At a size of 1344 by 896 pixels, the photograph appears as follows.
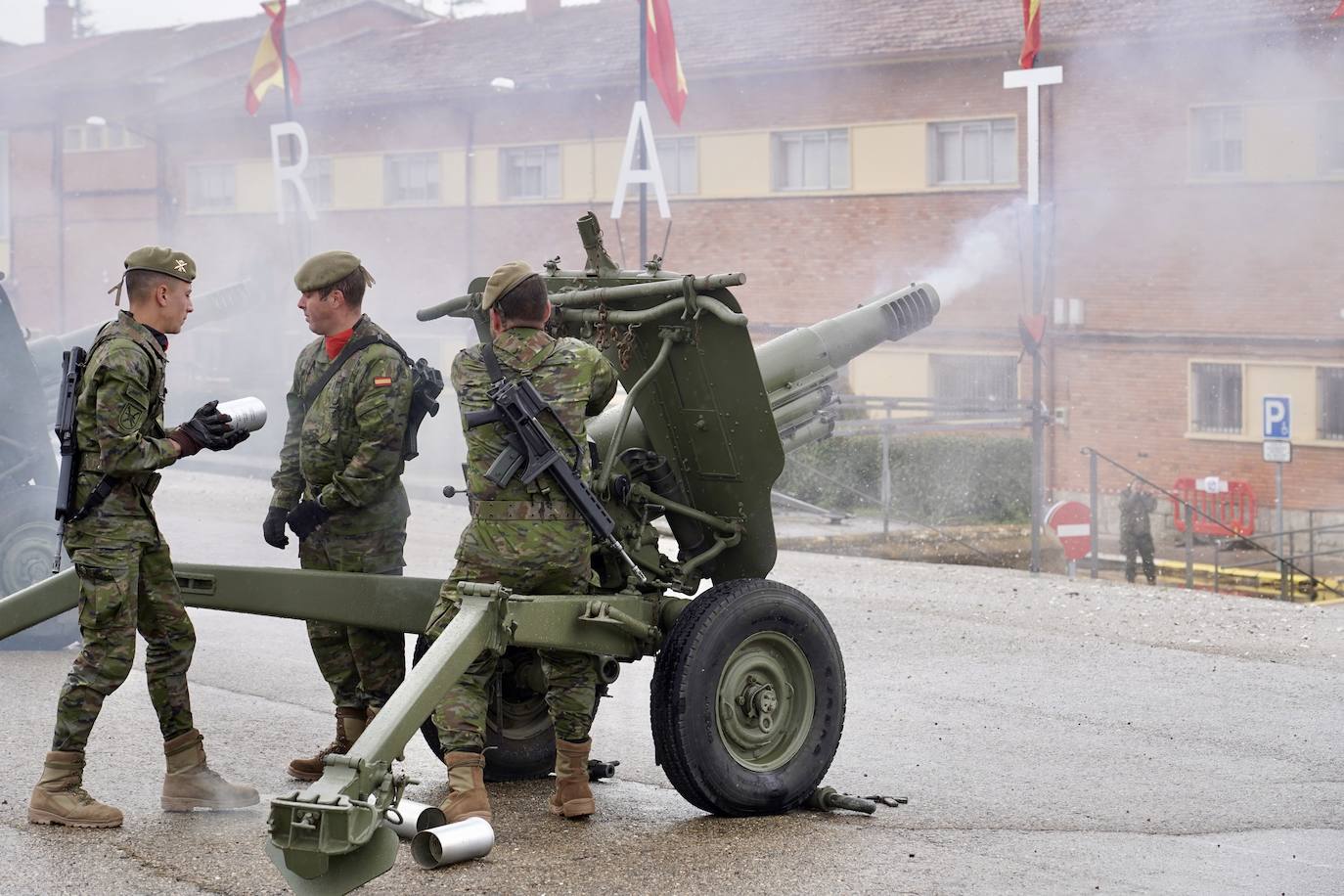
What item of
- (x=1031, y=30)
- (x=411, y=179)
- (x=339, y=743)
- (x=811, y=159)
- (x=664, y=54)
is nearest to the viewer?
(x=339, y=743)

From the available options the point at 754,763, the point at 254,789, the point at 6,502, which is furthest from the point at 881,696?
the point at 6,502

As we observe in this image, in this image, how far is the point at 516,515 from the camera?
5.35 meters

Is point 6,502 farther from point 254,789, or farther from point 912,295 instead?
point 912,295

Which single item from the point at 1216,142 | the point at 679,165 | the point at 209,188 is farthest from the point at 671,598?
the point at 209,188

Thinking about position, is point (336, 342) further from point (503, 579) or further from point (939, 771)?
point (939, 771)

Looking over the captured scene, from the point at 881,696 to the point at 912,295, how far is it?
183 cm

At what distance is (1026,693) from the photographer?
8.16m

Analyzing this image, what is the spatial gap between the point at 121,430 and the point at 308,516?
81 cm

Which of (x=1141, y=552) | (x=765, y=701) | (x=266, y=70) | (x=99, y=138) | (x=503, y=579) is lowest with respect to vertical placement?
(x=1141, y=552)

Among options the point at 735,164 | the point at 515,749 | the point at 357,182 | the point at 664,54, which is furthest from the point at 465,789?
the point at 357,182

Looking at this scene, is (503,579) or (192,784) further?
(192,784)

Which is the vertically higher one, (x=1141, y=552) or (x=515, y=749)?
(x=515, y=749)

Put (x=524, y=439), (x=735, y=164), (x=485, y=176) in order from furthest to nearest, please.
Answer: (x=485, y=176) < (x=735, y=164) < (x=524, y=439)

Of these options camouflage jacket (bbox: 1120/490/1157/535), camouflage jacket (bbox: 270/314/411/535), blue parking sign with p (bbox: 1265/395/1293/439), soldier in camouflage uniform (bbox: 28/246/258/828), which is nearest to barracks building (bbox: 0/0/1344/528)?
blue parking sign with p (bbox: 1265/395/1293/439)
